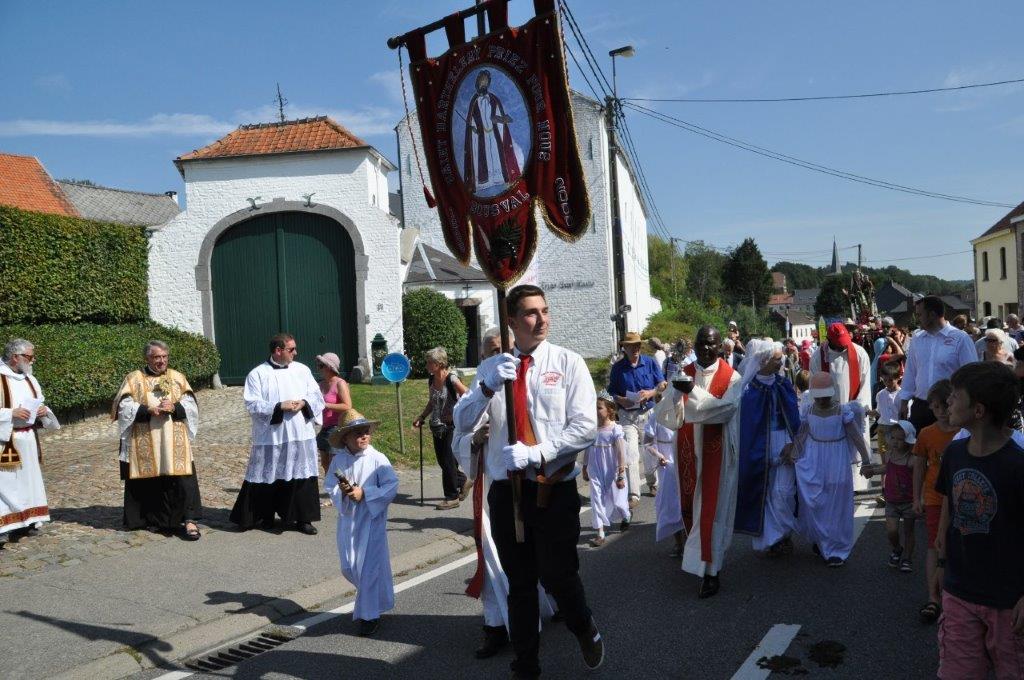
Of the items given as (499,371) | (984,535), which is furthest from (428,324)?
(984,535)

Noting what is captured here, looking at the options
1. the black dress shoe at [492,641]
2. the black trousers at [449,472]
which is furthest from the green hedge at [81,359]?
the black dress shoe at [492,641]

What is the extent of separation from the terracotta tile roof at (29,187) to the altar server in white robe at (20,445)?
28.6 m

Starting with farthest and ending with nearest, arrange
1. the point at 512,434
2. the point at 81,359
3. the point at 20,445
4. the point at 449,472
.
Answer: the point at 81,359 < the point at 449,472 < the point at 20,445 < the point at 512,434

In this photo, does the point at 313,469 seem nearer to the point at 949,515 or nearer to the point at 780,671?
A: the point at 780,671

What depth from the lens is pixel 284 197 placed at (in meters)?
20.8

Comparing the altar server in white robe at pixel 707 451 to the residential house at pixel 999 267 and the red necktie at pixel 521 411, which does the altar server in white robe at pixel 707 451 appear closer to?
the red necktie at pixel 521 411

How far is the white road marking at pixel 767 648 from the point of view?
4.43 meters

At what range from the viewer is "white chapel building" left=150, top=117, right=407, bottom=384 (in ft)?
67.7

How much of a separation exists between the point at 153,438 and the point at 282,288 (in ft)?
43.8

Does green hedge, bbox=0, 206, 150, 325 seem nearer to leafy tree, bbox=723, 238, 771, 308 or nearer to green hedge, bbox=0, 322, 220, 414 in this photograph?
green hedge, bbox=0, 322, 220, 414

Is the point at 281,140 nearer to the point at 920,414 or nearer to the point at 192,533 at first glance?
the point at 192,533

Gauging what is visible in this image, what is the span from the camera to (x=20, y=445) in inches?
303

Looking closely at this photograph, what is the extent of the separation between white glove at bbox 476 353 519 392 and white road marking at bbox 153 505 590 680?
245 centimetres

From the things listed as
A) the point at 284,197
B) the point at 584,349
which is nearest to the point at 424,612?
the point at 284,197
